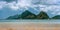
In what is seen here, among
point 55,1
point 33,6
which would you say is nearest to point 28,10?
point 33,6

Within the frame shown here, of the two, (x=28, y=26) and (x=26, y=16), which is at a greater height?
(x=26, y=16)

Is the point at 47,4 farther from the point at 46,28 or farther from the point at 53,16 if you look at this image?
the point at 46,28

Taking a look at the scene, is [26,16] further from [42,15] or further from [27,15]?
[42,15]

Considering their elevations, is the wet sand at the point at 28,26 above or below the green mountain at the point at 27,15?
below

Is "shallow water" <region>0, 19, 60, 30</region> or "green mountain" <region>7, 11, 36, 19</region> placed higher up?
"green mountain" <region>7, 11, 36, 19</region>

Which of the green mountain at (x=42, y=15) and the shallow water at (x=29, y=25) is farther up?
the green mountain at (x=42, y=15)

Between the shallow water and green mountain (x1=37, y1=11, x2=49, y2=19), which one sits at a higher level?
green mountain (x1=37, y1=11, x2=49, y2=19)

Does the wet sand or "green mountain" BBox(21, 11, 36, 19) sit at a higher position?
"green mountain" BBox(21, 11, 36, 19)

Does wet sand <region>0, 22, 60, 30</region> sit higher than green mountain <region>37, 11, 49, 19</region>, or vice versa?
green mountain <region>37, 11, 49, 19</region>

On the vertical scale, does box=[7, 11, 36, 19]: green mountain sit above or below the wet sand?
above

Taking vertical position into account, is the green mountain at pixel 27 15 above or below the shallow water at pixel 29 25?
above

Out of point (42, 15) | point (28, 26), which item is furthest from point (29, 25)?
point (42, 15)
